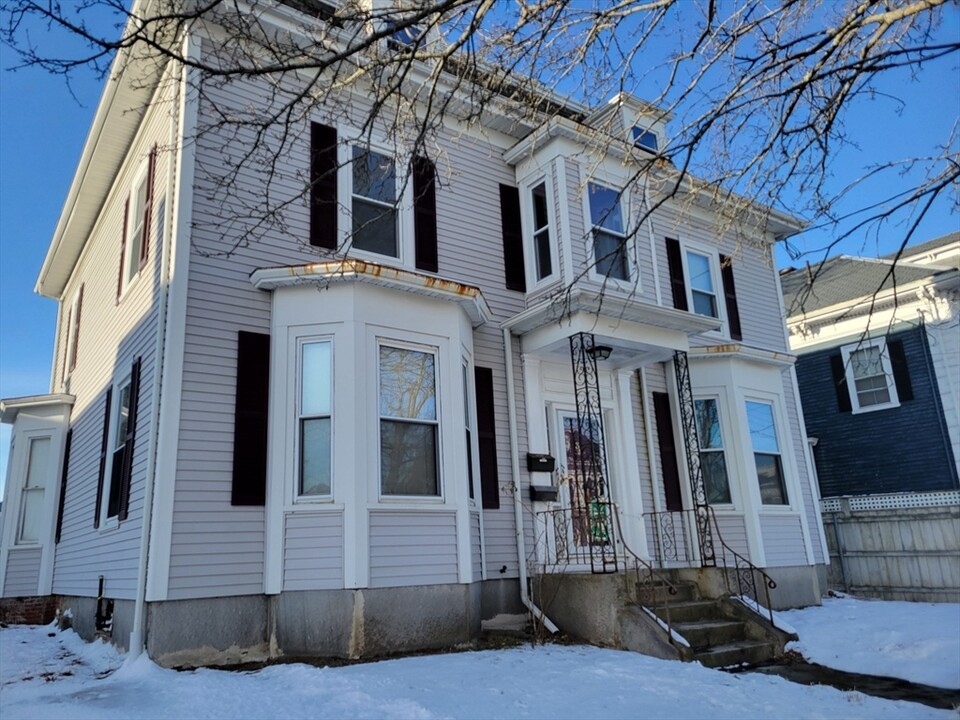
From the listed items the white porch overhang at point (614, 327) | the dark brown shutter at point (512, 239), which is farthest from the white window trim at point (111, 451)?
the dark brown shutter at point (512, 239)

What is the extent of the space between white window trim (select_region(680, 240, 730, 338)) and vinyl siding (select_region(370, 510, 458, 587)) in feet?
19.9

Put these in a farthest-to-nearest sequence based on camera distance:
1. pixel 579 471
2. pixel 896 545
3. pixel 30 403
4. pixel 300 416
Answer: pixel 896 545, pixel 30 403, pixel 579 471, pixel 300 416

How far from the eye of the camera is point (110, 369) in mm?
9484

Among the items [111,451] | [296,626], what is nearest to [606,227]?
[296,626]

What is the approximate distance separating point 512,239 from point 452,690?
244 inches

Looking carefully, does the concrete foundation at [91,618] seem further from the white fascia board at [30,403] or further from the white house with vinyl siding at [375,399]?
the white fascia board at [30,403]

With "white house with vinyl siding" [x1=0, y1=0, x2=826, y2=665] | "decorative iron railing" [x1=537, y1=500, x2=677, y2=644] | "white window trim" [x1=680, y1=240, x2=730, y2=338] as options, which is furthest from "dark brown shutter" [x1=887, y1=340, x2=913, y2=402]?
"decorative iron railing" [x1=537, y1=500, x2=677, y2=644]

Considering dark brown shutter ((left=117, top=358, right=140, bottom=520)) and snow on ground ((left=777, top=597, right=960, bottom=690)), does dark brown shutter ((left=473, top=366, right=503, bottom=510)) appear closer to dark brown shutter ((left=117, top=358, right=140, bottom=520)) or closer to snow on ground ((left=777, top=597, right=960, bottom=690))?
snow on ground ((left=777, top=597, right=960, bottom=690))

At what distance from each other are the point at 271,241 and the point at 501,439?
11.6 ft

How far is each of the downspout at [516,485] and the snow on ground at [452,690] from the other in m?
1.03

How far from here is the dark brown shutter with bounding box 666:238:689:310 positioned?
11413 millimetres

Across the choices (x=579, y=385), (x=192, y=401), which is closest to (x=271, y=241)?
(x=192, y=401)

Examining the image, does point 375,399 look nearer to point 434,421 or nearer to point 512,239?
point 434,421

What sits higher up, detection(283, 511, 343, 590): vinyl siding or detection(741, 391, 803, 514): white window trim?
detection(741, 391, 803, 514): white window trim
